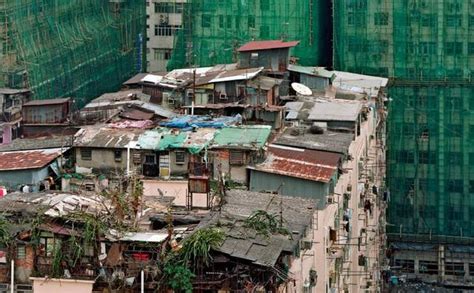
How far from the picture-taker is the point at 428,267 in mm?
58562

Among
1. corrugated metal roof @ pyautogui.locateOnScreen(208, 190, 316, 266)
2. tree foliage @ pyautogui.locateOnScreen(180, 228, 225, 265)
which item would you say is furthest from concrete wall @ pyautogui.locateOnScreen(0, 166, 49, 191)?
tree foliage @ pyautogui.locateOnScreen(180, 228, 225, 265)

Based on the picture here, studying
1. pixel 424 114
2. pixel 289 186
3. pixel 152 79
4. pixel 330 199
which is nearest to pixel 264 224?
pixel 289 186

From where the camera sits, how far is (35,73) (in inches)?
2083

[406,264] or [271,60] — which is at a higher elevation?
[271,60]

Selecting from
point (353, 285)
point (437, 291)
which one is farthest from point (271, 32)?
point (353, 285)

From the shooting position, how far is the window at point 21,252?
1081 inches

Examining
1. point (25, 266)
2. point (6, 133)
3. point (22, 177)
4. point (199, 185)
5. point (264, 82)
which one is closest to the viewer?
point (25, 266)

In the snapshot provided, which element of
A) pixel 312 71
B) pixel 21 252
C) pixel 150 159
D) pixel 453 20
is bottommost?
pixel 21 252

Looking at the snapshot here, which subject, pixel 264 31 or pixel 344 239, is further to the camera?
pixel 264 31

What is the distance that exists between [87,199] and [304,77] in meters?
20.0

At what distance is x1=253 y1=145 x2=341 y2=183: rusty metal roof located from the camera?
34.9 m

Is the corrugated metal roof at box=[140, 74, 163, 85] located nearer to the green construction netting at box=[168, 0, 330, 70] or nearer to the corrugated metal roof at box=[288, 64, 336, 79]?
the corrugated metal roof at box=[288, 64, 336, 79]

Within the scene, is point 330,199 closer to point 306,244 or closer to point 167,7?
point 306,244

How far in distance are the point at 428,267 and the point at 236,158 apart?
2420cm
